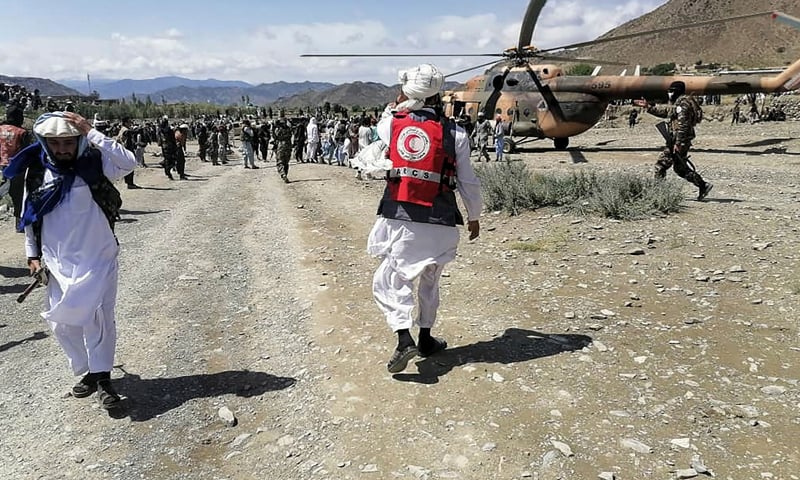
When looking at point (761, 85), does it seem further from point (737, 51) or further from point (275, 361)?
point (737, 51)

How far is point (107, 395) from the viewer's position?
371 cm

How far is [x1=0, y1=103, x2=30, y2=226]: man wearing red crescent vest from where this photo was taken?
757 cm

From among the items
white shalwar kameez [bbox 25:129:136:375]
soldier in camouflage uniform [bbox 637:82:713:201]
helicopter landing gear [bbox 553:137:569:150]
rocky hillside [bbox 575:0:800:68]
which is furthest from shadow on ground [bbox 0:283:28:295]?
rocky hillside [bbox 575:0:800:68]

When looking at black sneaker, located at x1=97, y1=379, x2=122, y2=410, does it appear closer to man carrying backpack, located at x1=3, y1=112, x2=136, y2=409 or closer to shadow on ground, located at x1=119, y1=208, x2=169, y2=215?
man carrying backpack, located at x1=3, y1=112, x2=136, y2=409

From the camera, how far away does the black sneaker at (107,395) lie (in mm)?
3693

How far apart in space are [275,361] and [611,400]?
2230 millimetres

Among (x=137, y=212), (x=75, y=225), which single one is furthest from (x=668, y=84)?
(x=75, y=225)

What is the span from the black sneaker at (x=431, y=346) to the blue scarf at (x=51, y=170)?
2263mm

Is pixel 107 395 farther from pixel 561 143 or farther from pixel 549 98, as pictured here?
pixel 561 143

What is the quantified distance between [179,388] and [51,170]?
1545 mm

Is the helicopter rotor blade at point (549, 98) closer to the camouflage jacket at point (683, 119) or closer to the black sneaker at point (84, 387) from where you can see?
the camouflage jacket at point (683, 119)

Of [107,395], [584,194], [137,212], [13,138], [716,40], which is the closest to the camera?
[107,395]

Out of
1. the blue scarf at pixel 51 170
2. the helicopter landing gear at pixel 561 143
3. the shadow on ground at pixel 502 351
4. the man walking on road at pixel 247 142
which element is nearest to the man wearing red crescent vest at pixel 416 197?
the shadow on ground at pixel 502 351

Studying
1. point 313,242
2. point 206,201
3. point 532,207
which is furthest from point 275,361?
point 206,201
